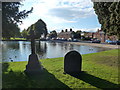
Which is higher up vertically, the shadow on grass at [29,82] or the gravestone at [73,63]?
the gravestone at [73,63]

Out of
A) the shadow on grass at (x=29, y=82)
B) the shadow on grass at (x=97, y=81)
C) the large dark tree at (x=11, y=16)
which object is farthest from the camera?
the large dark tree at (x=11, y=16)

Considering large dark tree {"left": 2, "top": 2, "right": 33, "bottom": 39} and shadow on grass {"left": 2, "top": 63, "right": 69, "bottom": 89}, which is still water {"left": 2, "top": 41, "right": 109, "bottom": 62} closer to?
large dark tree {"left": 2, "top": 2, "right": 33, "bottom": 39}

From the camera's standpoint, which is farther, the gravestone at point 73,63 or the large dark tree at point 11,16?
the large dark tree at point 11,16

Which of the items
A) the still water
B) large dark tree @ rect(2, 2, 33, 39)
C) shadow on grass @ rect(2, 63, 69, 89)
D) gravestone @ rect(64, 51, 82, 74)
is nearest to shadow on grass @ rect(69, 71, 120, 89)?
gravestone @ rect(64, 51, 82, 74)

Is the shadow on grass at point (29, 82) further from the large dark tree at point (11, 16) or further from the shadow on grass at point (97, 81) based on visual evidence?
the large dark tree at point (11, 16)

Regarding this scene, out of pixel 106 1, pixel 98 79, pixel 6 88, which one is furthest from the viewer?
pixel 106 1

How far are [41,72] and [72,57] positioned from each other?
1.99m

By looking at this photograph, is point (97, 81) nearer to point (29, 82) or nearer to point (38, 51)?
point (29, 82)

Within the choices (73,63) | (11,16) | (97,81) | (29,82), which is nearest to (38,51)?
(11,16)

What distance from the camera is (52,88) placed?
4.79 m

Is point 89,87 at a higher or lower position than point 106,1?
lower

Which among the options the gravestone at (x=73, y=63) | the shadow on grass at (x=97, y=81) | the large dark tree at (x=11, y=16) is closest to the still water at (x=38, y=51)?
the large dark tree at (x=11, y=16)

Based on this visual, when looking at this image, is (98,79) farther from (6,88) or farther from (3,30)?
(3,30)

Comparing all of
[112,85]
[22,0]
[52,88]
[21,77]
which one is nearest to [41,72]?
[21,77]
